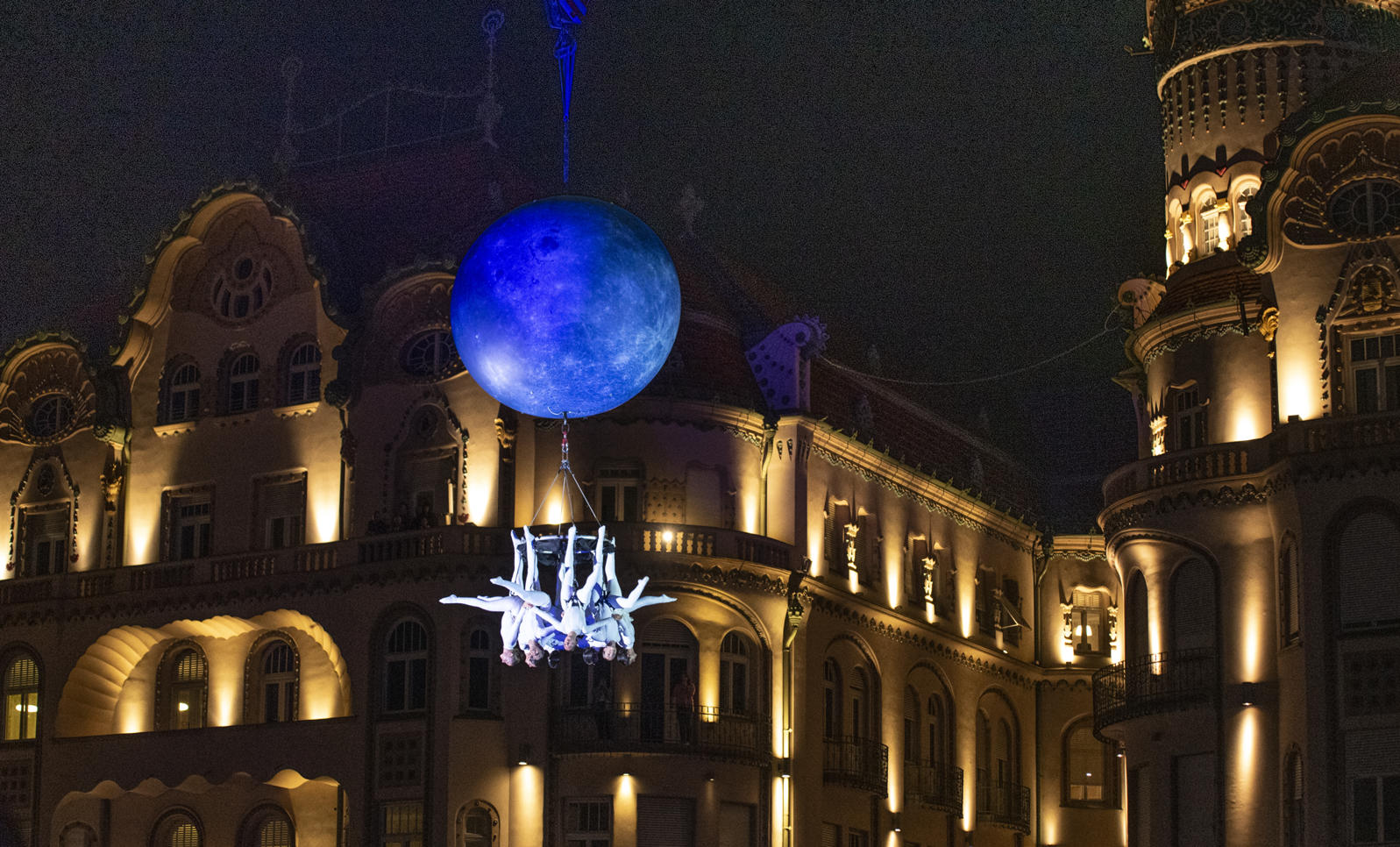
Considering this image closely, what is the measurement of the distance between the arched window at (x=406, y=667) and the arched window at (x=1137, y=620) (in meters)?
17.0

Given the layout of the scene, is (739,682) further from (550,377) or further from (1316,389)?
(550,377)

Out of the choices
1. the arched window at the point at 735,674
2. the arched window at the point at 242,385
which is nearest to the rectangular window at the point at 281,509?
the arched window at the point at 242,385

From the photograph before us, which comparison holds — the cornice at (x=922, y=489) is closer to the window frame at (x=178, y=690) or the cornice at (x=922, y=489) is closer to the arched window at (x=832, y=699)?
the arched window at (x=832, y=699)

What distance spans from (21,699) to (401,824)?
44.3 feet

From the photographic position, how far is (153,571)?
6919cm

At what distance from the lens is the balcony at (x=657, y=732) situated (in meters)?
62.9

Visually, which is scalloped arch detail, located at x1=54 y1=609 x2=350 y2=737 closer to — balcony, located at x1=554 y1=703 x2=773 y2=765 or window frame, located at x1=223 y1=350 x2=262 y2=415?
window frame, located at x1=223 y1=350 x2=262 y2=415

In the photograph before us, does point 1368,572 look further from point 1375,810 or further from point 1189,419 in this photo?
point 1189,419

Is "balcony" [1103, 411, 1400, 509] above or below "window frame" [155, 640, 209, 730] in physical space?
above

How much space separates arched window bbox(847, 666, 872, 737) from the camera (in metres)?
70.6

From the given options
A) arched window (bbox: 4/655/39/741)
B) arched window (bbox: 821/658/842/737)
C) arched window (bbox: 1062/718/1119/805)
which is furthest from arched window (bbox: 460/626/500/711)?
arched window (bbox: 1062/718/1119/805)

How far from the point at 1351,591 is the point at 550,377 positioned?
2572 cm

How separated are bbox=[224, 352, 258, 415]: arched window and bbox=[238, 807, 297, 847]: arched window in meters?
10.8

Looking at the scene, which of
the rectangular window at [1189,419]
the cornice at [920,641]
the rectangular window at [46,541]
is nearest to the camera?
the rectangular window at [1189,419]
